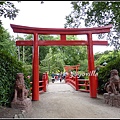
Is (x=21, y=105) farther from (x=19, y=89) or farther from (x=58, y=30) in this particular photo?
(x=58, y=30)

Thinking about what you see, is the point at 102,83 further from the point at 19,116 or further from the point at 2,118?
the point at 2,118

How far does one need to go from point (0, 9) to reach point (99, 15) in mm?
3237

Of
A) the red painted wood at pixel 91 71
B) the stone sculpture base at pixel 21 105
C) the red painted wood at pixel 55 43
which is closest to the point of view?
the stone sculpture base at pixel 21 105

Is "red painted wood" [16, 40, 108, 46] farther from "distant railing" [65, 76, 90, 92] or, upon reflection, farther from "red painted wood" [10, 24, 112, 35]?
"distant railing" [65, 76, 90, 92]

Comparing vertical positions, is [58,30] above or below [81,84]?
above

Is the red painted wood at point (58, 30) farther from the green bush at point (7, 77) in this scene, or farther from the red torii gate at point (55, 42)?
the green bush at point (7, 77)

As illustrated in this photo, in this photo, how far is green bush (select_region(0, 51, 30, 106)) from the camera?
4.88 meters

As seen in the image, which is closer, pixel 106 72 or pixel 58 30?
pixel 58 30

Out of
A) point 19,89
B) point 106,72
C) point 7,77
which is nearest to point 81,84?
point 106,72

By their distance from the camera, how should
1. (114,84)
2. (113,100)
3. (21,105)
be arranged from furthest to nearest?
1. (114,84)
2. (113,100)
3. (21,105)

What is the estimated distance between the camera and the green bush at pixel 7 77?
4.88 meters

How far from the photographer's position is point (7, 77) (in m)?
5.24

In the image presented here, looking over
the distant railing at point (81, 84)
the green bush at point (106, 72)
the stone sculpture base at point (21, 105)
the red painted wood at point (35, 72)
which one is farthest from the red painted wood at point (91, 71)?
the stone sculpture base at point (21, 105)

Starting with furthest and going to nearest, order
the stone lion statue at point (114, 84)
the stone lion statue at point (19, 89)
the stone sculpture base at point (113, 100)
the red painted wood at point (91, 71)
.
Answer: the red painted wood at point (91, 71) < the stone lion statue at point (114, 84) < the stone sculpture base at point (113, 100) < the stone lion statue at point (19, 89)
